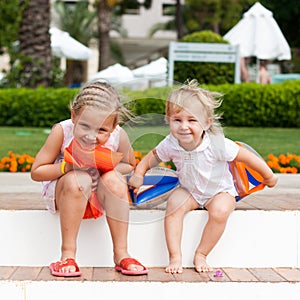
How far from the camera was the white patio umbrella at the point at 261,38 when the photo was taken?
51.7 feet

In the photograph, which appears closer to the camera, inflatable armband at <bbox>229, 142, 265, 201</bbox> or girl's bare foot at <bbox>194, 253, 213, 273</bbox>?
girl's bare foot at <bbox>194, 253, 213, 273</bbox>

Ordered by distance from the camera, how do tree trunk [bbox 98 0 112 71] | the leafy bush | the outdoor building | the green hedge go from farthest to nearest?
the outdoor building < tree trunk [bbox 98 0 112 71] < the leafy bush < the green hedge

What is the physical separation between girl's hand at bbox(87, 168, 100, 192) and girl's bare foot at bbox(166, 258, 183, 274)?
1.64ft

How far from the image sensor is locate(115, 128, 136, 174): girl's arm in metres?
3.69

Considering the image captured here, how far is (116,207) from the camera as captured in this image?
140 inches

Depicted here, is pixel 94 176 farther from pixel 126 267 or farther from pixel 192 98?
pixel 192 98

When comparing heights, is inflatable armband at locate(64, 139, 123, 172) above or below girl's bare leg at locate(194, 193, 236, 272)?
above

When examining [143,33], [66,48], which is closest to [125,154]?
[66,48]

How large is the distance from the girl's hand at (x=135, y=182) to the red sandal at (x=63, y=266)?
1.48ft

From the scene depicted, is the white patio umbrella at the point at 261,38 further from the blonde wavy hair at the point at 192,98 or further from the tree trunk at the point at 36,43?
the blonde wavy hair at the point at 192,98

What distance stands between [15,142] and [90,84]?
17.5ft

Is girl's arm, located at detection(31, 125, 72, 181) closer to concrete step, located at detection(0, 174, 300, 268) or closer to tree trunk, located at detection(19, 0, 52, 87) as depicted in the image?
concrete step, located at detection(0, 174, 300, 268)

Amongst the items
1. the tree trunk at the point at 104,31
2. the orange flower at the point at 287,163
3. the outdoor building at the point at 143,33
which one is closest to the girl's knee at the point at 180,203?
the orange flower at the point at 287,163
